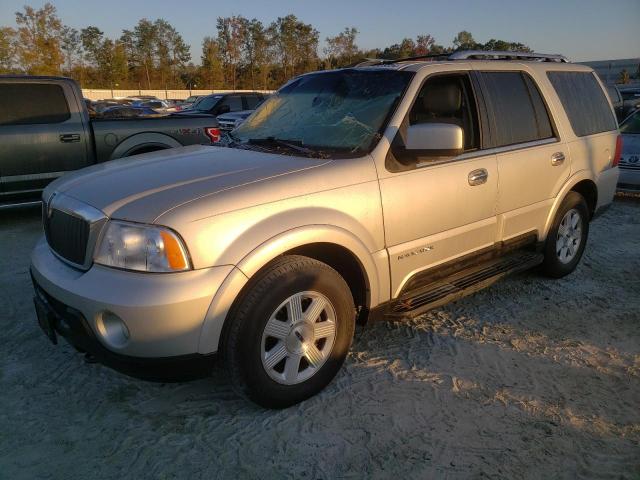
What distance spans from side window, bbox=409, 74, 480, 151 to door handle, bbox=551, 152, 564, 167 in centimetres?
92

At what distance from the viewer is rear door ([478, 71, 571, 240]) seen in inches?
151

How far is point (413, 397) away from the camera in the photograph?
9.69 feet

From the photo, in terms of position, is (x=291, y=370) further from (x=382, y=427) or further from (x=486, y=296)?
(x=486, y=296)

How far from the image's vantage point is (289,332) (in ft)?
9.08

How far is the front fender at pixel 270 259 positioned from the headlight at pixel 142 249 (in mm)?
234

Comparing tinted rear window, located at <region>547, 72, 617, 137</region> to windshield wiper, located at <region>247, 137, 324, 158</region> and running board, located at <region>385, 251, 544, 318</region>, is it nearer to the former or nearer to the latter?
running board, located at <region>385, 251, 544, 318</region>

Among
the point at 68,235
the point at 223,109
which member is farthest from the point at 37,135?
the point at 223,109

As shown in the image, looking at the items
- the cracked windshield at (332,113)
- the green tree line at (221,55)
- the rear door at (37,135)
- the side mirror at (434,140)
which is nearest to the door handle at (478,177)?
the side mirror at (434,140)

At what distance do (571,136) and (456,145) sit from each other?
1.97m

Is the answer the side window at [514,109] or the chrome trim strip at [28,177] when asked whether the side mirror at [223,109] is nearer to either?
the chrome trim strip at [28,177]

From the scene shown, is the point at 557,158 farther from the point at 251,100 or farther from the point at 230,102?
the point at 251,100

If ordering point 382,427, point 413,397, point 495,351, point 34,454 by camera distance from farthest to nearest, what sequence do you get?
1. point 495,351
2. point 413,397
3. point 382,427
4. point 34,454

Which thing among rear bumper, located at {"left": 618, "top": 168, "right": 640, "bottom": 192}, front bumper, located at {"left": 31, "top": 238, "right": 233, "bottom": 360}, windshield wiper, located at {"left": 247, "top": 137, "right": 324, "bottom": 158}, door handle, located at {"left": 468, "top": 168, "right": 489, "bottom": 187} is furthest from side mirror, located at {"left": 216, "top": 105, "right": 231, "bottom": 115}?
front bumper, located at {"left": 31, "top": 238, "right": 233, "bottom": 360}

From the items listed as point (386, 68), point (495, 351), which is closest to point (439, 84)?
point (386, 68)
